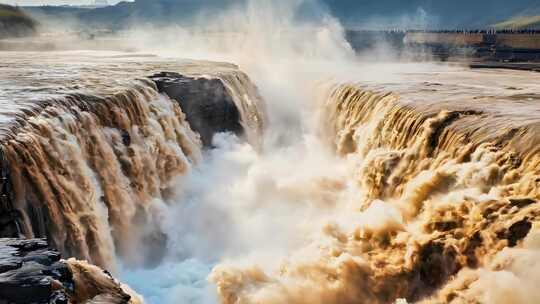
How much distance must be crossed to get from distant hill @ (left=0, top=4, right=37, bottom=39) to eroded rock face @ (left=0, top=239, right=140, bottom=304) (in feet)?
218

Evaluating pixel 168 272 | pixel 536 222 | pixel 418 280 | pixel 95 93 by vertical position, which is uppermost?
pixel 95 93

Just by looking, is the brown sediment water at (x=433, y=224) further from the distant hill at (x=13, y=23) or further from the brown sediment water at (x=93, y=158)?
the distant hill at (x=13, y=23)

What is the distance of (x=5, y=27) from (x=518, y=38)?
192ft

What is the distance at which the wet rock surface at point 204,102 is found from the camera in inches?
945

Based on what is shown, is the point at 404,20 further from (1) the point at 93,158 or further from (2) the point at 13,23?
(1) the point at 93,158

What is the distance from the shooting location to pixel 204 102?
2488cm

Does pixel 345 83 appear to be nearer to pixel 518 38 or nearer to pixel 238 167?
pixel 238 167

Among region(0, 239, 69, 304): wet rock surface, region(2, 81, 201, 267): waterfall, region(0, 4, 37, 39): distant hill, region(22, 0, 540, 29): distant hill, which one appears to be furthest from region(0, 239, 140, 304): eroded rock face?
region(22, 0, 540, 29): distant hill

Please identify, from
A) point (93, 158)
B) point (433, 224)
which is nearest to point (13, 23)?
point (93, 158)

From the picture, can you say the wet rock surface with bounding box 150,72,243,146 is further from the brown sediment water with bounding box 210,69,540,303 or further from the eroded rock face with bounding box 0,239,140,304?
the eroded rock face with bounding box 0,239,140,304

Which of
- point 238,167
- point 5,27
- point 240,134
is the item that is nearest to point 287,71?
point 240,134

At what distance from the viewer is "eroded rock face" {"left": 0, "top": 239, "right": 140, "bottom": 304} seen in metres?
6.67

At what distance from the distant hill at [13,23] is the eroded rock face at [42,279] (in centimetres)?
6638

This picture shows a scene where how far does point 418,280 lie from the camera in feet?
34.9
